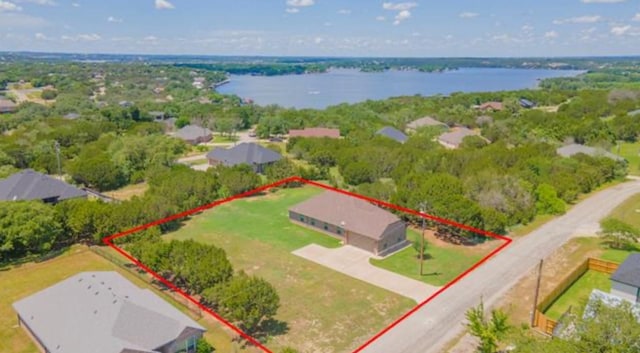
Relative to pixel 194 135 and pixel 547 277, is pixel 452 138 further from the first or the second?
pixel 547 277

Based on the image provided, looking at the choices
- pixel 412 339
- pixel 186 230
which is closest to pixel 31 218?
pixel 186 230

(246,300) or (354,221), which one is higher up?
(246,300)

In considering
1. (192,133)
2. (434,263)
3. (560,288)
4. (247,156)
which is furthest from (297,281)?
(192,133)

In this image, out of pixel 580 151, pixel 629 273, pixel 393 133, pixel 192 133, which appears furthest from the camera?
pixel 192 133

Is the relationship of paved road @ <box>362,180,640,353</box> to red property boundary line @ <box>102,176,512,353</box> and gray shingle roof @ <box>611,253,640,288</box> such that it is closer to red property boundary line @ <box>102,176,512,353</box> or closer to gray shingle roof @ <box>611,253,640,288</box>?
red property boundary line @ <box>102,176,512,353</box>

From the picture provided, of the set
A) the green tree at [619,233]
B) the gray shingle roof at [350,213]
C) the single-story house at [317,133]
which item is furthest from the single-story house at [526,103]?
the gray shingle roof at [350,213]

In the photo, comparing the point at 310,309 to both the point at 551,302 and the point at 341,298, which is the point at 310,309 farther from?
the point at 551,302

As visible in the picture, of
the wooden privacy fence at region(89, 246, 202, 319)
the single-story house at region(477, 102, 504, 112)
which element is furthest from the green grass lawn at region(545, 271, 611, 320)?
the single-story house at region(477, 102, 504, 112)
